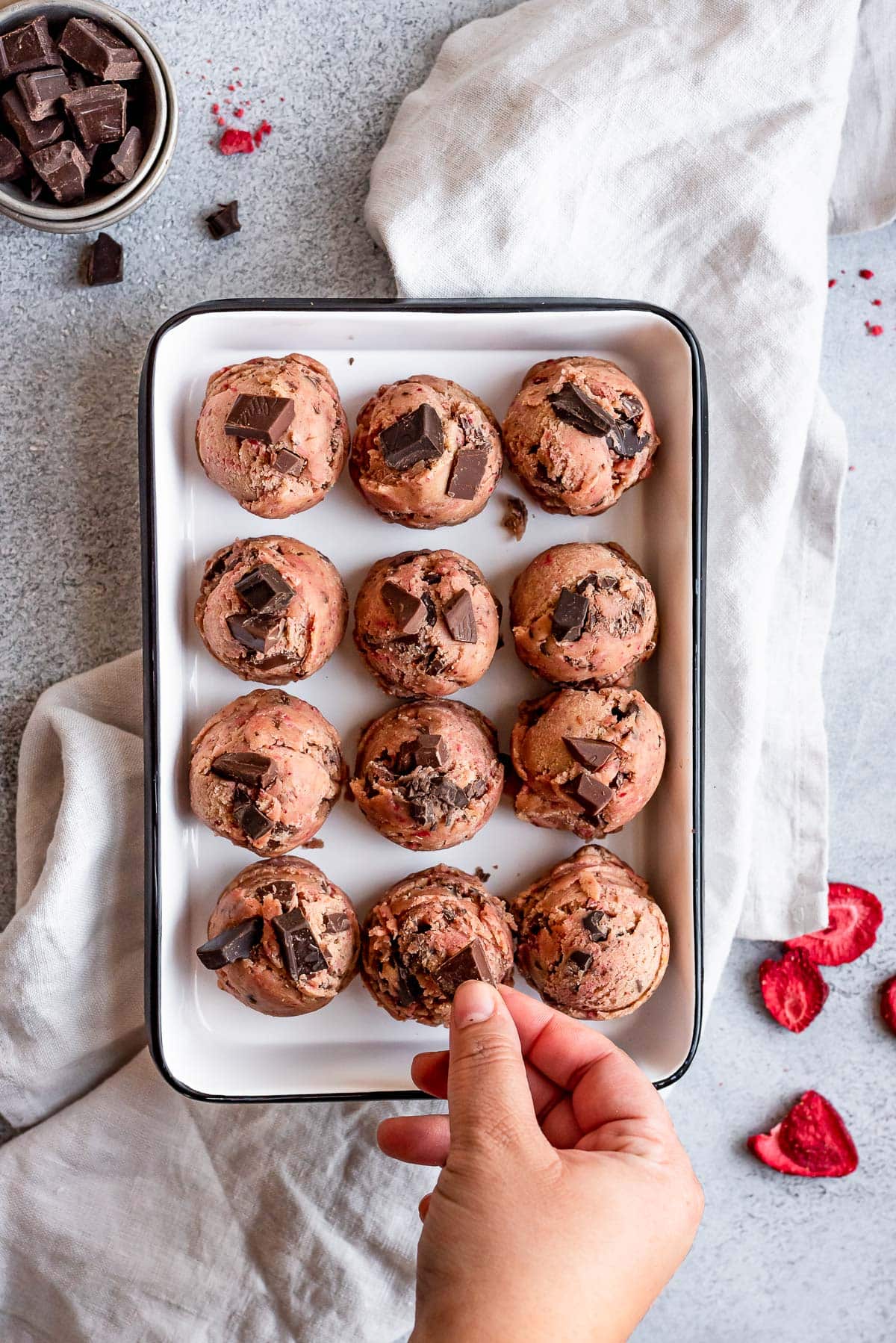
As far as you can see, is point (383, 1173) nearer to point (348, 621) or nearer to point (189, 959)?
point (189, 959)

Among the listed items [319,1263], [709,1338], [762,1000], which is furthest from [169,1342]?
[762,1000]

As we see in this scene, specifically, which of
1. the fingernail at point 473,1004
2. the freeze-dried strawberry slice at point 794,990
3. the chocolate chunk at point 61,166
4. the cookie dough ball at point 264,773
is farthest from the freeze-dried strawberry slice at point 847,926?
the chocolate chunk at point 61,166

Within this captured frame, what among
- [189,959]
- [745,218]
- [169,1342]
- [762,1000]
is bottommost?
[169,1342]

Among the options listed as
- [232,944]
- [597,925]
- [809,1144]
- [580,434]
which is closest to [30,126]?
[580,434]

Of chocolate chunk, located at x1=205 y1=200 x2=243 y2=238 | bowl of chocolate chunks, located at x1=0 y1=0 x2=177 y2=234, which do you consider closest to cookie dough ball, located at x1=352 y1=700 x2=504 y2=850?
chocolate chunk, located at x1=205 y1=200 x2=243 y2=238

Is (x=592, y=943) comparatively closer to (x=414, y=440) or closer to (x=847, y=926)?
(x=847, y=926)

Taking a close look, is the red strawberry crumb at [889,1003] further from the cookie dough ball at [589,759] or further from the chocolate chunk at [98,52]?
the chocolate chunk at [98,52]
